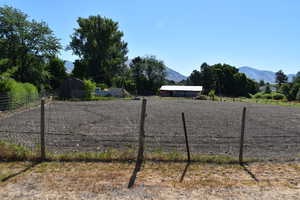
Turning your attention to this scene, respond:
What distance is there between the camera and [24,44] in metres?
34.7

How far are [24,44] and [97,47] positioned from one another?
21753 mm

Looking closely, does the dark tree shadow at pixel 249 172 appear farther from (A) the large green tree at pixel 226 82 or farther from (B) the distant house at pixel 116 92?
(A) the large green tree at pixel 226 82

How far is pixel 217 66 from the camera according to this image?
3504 inches

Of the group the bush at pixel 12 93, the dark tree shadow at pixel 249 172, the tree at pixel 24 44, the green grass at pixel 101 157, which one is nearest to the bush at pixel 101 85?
the tree at pixel 24 44

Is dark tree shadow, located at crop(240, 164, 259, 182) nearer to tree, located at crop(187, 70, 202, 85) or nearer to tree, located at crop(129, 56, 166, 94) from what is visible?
tree, located at crop(129, 56, 166, 94)

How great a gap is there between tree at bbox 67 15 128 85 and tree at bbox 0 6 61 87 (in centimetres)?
1882

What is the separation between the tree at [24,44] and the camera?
33.1m

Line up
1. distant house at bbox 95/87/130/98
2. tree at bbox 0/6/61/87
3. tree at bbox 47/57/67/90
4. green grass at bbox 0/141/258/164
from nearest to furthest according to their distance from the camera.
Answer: green grass at bbox 0/141/258/164
tree at bbox 0/6/61/87
distant house at bbox 95/87/130/98
tree at bbox 47/57/67/90

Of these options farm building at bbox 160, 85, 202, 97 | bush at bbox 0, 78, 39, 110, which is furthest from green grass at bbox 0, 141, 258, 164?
farm building at bbox 160, 85, 202, 97

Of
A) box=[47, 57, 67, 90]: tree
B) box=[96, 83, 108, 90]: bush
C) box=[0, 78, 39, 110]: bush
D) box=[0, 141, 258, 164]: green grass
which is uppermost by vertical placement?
box=[47, 57, 67, 90]: tree

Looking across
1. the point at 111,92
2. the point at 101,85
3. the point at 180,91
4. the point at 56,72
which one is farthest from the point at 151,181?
the point at 180,91

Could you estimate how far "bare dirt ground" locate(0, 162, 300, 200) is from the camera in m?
3.85

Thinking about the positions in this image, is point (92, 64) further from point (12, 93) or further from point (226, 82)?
point (226, 82)

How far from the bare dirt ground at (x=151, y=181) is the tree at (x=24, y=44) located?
109ft
